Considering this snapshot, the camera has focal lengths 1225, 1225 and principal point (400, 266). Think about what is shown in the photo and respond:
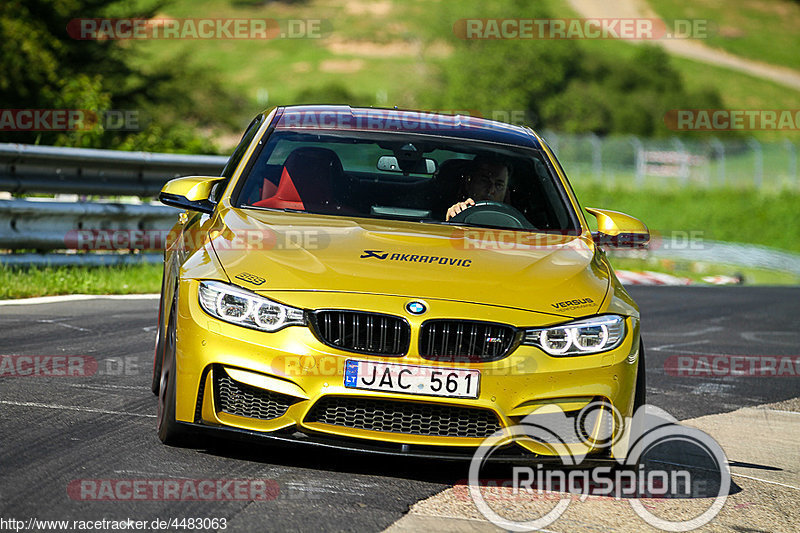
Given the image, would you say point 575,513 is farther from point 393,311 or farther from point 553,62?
point 553,62

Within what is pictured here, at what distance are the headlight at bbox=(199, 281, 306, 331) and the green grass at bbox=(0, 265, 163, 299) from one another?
18.4 ft

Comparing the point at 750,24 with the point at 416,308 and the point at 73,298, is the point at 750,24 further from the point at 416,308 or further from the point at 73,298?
the point at 416,308

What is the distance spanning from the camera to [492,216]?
20.9ft

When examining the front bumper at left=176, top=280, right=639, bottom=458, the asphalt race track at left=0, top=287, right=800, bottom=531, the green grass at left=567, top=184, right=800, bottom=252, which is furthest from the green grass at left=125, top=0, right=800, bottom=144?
the front bumper at left=176, top=280, right=639, bottom=458

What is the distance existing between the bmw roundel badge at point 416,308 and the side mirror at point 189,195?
5.10ft

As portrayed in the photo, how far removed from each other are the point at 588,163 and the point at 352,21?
102m

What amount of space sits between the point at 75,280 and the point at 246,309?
6601 millimetres

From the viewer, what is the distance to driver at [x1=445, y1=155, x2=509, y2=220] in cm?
649

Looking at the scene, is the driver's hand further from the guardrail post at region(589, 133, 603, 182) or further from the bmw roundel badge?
the guardrail post at region(589, 133, 603, 182)

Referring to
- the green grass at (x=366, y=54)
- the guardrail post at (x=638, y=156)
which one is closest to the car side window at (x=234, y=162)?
the guardrail post at (x=638, y=156)

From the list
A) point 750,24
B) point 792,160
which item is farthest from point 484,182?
point 750,24

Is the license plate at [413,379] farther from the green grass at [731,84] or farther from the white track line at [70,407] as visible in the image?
the green grass at [731,84]

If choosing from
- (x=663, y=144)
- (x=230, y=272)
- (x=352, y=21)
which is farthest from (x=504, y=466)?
(x=352, y=21)

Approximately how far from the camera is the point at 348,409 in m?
4.81
